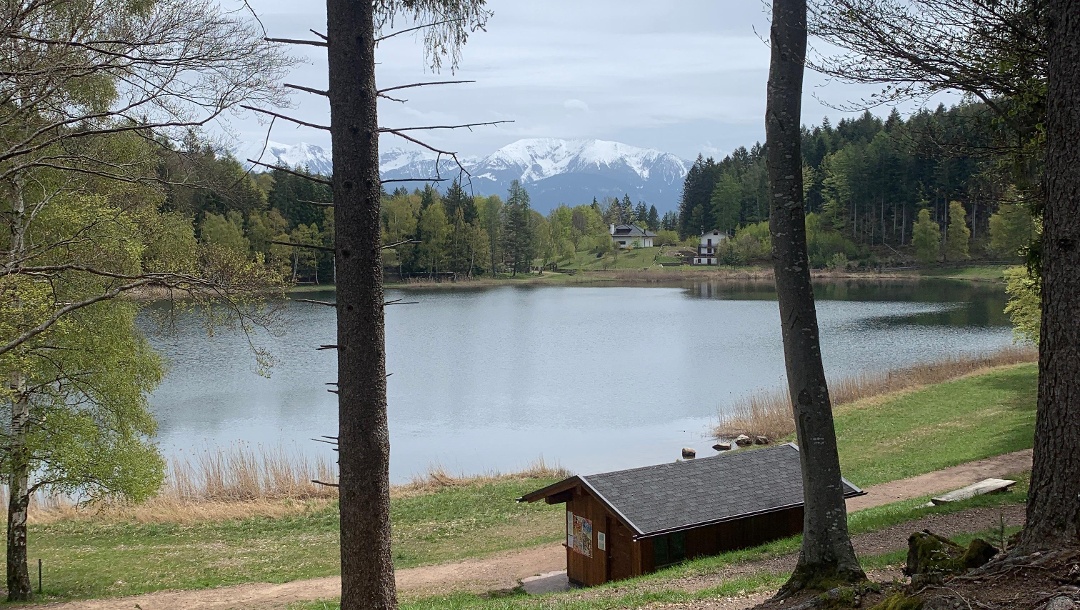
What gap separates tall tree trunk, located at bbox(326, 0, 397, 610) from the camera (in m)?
5.47

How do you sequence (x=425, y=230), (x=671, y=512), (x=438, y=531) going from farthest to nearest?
1. (x=425, y=230)
2. (x=438, y=531)
3. (x=671, y=512)

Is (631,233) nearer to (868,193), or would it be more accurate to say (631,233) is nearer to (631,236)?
(631,236)

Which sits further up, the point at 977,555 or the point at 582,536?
the point at 977,555

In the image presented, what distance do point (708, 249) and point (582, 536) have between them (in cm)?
9350

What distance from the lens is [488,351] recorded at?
3906 centimetres

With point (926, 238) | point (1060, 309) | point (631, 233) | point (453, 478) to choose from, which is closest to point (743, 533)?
point (1060, 309)

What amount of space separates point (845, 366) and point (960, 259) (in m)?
54.3

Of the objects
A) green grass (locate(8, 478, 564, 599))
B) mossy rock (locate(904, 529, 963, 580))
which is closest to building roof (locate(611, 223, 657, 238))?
green grass (locate(8, 478, 564, 599))

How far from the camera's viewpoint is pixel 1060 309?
493 cm

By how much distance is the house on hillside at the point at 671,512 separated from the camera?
11.4m

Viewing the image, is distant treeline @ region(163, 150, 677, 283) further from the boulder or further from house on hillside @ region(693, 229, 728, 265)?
the boulder

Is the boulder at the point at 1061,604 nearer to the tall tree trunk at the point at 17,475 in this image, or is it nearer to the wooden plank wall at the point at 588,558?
the wooden plank wall at the point at 588,558

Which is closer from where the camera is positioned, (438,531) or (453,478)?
(438,531)

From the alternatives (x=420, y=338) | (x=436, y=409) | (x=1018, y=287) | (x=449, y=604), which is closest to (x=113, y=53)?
(x=449, y=604)
